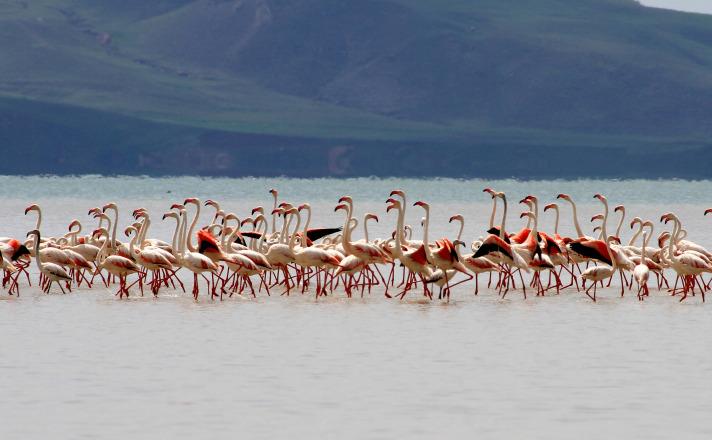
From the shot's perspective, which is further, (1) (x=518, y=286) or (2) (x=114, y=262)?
(1) (x=518, y=286)

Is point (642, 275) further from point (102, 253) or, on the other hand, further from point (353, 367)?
point (102, 253)

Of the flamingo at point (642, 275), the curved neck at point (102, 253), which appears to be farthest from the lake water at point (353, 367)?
the curved neck at point (102, 253)

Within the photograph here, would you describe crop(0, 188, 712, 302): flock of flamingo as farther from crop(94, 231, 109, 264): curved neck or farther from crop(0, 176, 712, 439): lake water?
crop(0, 176, 712, 439): lake water

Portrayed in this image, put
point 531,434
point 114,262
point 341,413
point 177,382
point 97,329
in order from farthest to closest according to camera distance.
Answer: point 114,262 → point 97,329 → point 177,382 → point 341,413 → point 531,434

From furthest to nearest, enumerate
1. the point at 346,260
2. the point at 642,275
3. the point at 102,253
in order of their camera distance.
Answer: the point at 102,253, the point at 346,260, the point at 642,275

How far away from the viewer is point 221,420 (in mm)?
13492

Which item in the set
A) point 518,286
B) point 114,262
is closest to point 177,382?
point 114,262

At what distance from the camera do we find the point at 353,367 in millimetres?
16422

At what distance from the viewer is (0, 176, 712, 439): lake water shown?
13.4 meters

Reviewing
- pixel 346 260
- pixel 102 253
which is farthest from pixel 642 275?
pixel 102 253

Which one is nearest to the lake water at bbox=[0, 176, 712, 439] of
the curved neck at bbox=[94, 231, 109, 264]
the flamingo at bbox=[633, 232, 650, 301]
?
the flamingo at bbox=[633, 232, 650, 301]

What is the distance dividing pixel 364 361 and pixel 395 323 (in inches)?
142

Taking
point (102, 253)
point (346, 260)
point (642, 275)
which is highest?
point (642, 275)

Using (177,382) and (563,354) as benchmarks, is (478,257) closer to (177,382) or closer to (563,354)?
(563,354)
